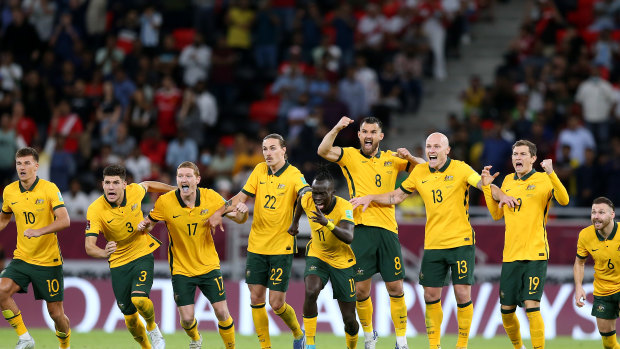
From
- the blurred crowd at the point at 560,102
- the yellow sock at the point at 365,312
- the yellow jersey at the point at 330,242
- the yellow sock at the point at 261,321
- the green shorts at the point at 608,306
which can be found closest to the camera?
the yellow jersey at the point at 330,242

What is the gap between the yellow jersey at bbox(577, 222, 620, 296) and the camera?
14.4 meters

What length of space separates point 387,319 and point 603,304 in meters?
4.71

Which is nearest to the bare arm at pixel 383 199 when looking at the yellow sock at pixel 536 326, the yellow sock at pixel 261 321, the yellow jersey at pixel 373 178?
the yellow jersey at pixel 373 178

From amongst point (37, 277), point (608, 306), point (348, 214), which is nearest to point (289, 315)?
point (348, 214)

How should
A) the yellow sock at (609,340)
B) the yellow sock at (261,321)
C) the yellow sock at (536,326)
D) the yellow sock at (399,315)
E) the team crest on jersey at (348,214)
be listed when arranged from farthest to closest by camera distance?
the yellow sock at (609,340)
the yellow sock at (399,315)
the yellow sock at (261,321)
the yellow sock at (536,326)
the team crest on jersey at (348,214)

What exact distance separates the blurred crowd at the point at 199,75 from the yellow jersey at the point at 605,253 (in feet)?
26.6

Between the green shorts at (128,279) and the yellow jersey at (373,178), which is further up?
the yellow jersey at (373,178)

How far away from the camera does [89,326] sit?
18.4 metres

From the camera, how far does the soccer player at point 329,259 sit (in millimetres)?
13469

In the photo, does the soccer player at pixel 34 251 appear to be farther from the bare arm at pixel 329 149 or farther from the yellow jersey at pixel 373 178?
the yellow jersey at pixel 373 178

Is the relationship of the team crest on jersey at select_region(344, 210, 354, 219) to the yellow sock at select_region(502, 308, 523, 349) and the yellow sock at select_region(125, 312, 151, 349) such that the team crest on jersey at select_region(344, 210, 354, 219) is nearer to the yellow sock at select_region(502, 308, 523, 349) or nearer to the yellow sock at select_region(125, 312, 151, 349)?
the yellow sock at select_region(502, 308, 523, 349)

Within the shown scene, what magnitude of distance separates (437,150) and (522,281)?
202 cm

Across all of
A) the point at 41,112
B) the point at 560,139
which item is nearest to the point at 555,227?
the point at 560,139

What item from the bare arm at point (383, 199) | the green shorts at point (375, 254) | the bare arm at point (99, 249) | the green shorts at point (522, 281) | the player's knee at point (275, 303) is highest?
the bare arm at point (383, 199)
